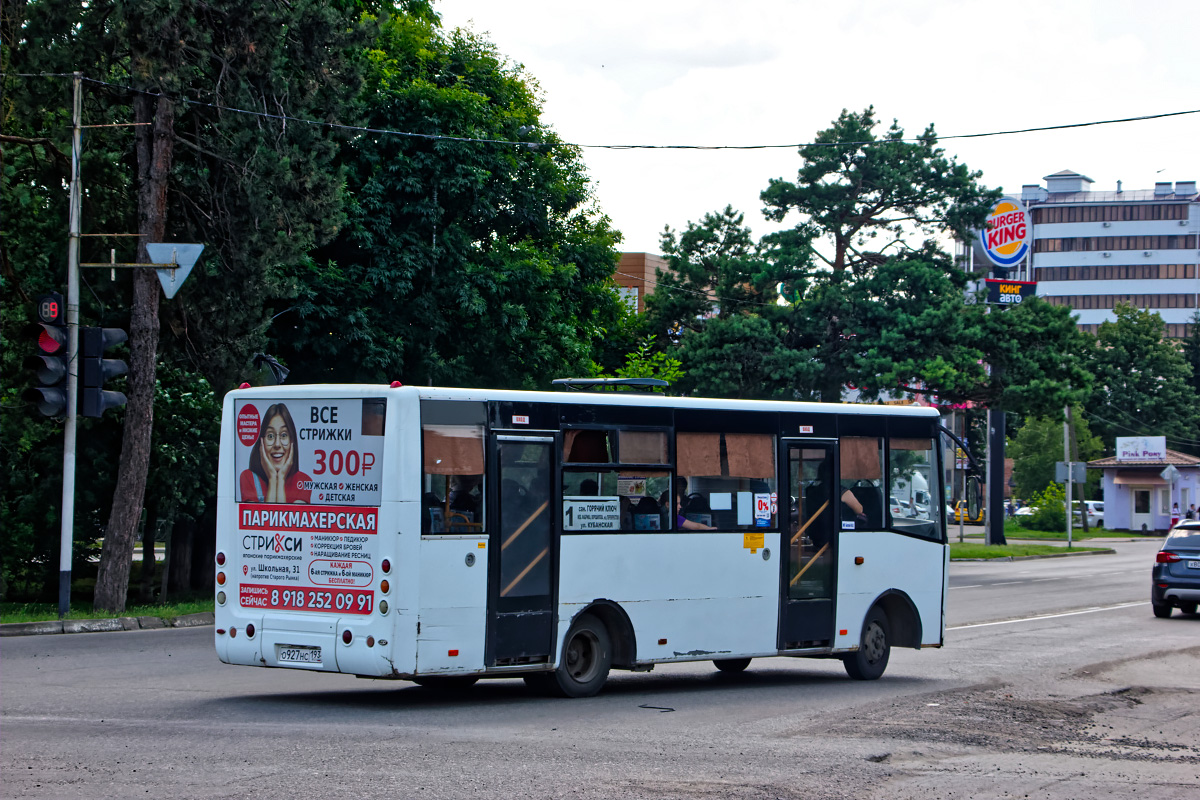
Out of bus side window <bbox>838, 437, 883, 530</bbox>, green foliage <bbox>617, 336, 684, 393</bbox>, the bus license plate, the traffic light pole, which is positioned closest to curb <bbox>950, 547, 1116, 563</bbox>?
Answer: green foliage <bbox>617, 336, 684, 393</bbox>

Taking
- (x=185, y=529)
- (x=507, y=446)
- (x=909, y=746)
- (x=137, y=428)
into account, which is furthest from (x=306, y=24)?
(x=909, y=746)

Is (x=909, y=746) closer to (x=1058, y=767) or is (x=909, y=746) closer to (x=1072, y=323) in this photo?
(x=1058, y=767)

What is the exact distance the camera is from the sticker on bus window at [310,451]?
10867 mm

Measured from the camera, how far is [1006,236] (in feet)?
154

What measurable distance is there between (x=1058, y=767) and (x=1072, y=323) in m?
32.5

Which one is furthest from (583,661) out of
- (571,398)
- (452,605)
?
(571,398)

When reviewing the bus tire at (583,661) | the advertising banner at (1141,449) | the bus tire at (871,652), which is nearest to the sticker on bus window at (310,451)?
the bus tire at (583,661)

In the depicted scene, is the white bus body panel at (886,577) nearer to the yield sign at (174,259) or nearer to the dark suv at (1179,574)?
the yield sign at (174,259)

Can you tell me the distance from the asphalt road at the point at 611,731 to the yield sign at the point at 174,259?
500 centimetres

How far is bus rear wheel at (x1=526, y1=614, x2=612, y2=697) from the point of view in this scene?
11.9 meters

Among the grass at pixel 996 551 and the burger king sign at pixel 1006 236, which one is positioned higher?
the burger king sign at pixel 1006 236

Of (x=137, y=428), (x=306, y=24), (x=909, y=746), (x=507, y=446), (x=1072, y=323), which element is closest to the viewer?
(x=909, y=746)

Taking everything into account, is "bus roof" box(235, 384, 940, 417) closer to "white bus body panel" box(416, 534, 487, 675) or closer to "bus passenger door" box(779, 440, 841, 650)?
"bus passenger door" box(779, 440, 841, 650)

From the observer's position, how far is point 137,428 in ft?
69.5
